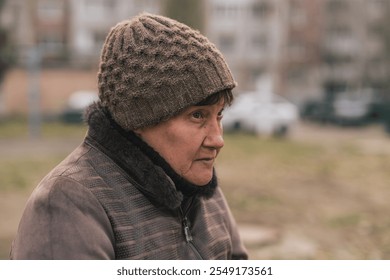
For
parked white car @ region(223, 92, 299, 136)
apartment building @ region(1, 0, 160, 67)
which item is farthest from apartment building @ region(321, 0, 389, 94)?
parked white car @ region(223, 92, 299, 136)

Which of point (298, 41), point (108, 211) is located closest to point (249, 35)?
point (298, 41)

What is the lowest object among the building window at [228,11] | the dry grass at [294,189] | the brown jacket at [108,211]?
the building window at [228,11]

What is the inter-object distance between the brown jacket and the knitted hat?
0.09m

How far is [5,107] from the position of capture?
2658 cm

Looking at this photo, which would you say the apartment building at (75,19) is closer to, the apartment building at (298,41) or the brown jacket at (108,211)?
the apartment building at (298,41)

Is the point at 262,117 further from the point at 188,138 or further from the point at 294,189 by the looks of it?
the point at 188,138

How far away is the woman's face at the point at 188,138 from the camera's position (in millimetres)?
1584

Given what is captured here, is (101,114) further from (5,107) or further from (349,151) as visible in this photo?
(5,107)

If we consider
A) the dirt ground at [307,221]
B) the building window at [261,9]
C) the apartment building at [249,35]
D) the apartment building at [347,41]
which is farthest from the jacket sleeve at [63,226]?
the building window at [261,9]

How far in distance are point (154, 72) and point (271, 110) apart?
19126 mm

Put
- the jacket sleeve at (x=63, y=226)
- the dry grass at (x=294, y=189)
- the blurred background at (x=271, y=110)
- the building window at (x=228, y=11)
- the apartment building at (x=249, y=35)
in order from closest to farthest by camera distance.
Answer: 1. the jacket sleeve at (x=63, y=226)
2. the dry grass at (x=294, y=189)
3. the blurred background at (x=271, y=110)
4. the apartment building at (x=249, y=35)
5. the building window at (x=228, y=11)

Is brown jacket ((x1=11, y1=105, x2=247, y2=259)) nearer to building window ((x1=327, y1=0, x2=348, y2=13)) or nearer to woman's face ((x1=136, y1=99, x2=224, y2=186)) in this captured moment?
woman's face ((x1=136, y1=99, x2=224, y2=186))
